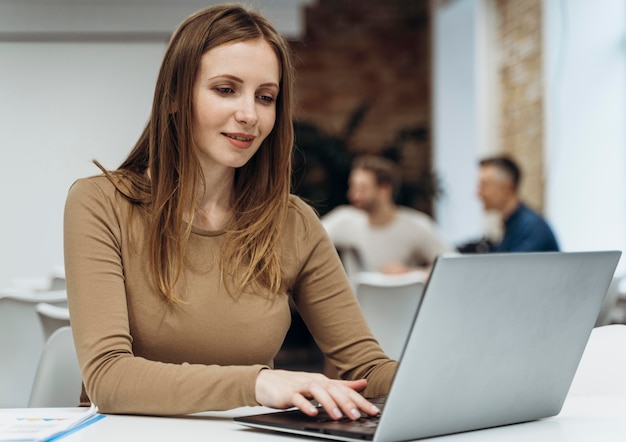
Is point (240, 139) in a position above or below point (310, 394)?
above

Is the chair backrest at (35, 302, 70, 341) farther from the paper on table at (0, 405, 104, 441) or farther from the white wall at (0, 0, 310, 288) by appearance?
the paper on table at (0, 405, 104, 441)

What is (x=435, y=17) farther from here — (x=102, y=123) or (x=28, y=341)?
(x=28, y=341)

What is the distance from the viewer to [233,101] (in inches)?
65.1

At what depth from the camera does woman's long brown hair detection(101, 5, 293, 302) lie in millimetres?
1641

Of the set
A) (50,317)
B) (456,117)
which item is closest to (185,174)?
(50,317)

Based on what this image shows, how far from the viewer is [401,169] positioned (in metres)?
8.82

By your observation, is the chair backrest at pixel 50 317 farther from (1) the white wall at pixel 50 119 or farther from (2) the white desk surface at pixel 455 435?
(2) the white desk surface at pixel 455 435

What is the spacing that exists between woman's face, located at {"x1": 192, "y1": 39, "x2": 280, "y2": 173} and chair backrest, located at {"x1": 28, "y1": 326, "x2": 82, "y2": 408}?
1.59ft

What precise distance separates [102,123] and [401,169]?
18.9ft

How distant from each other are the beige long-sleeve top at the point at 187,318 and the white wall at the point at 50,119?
36.1 inches

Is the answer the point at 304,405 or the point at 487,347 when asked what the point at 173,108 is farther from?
the point at 487,347

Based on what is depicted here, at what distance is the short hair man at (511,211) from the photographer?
5.06 m

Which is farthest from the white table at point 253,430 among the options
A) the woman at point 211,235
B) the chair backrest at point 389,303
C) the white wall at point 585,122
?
the white wall at point 585,122

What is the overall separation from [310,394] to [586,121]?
17.5 feet
